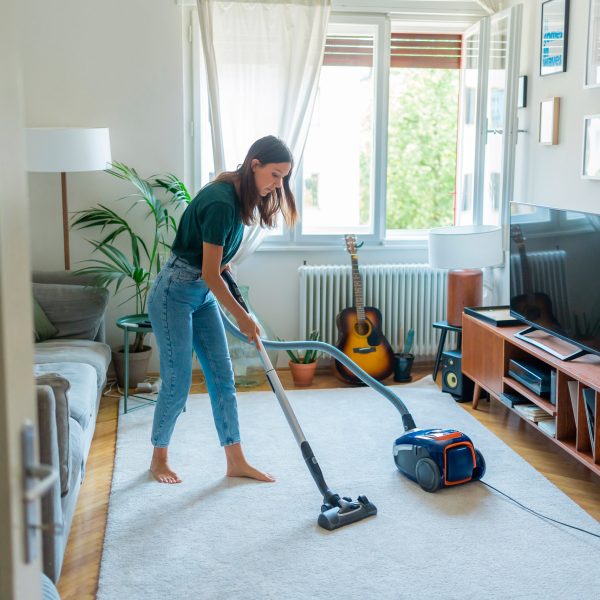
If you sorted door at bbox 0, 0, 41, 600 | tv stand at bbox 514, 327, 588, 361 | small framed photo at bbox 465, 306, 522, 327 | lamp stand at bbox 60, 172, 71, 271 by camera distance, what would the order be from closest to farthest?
door at bbox 0, 0, 41, 600, tv stand at bbox 514, 327, 588, 361, small framed photo at bbox 465, 306, 522, 327, lamp stand at bbox 60, 172, 71, 271

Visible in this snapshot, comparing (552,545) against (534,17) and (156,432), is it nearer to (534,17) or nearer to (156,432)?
(156,432)

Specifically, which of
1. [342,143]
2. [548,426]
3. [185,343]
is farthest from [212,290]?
[342,143]

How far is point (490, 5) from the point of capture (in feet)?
15.7

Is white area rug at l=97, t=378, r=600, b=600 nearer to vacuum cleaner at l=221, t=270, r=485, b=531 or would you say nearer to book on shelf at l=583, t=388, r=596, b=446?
vacuum cleaner at l=221, t=270, r=485, b=531

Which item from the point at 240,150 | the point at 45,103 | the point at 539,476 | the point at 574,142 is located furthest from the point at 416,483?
the point at 45,103

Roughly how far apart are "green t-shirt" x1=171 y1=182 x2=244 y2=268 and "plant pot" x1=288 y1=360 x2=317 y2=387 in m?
1.69

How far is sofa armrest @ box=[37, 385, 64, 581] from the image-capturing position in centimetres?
221

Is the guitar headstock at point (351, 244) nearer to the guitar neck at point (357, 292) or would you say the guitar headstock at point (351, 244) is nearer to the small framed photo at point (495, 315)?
the guitar neck at point (357, 292)

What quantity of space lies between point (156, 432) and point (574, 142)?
236 cm

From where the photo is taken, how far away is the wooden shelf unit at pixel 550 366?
3.15m

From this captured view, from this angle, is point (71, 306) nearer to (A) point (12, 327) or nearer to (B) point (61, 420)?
(B) point (61, 420)

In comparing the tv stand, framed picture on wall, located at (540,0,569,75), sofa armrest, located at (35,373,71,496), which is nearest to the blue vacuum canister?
the tv stand

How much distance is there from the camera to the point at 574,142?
4000mm

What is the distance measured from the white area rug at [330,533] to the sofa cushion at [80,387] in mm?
340
